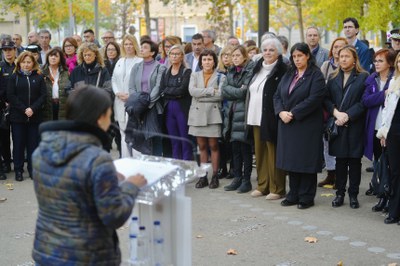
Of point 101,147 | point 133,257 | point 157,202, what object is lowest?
point 133,257

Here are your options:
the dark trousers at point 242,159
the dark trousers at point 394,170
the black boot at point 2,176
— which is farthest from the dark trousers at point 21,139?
the dark trousers at point 394,170

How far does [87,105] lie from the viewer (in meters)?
3.89

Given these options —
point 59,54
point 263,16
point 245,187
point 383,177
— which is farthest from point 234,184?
point 59,54

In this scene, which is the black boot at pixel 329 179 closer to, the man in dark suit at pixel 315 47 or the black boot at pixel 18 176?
the man in dark suit at pixel 315 47

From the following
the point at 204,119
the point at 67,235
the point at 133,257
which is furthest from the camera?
the point at 204,119

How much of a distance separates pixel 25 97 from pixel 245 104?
369 cm

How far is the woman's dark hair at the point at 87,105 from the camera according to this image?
3.89 meters

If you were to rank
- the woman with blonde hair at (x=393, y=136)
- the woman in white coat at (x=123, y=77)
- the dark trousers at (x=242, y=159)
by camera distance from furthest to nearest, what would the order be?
the woman in white coat at (x=123, y=77) → the dark trousers at (x=242, y=159) → the woman with blonde hair at (x=393, y=136)

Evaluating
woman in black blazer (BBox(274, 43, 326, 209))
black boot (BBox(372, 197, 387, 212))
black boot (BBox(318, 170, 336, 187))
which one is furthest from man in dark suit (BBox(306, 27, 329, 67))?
black boot (BBox(372, 197, 387, 212))

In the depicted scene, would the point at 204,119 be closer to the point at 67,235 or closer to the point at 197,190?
the point at 197,190

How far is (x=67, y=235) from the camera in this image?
12.7 ft

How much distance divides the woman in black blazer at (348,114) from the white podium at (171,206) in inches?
166

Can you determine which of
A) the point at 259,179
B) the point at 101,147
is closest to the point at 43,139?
the point at 101,147

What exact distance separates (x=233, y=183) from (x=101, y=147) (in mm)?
6199
